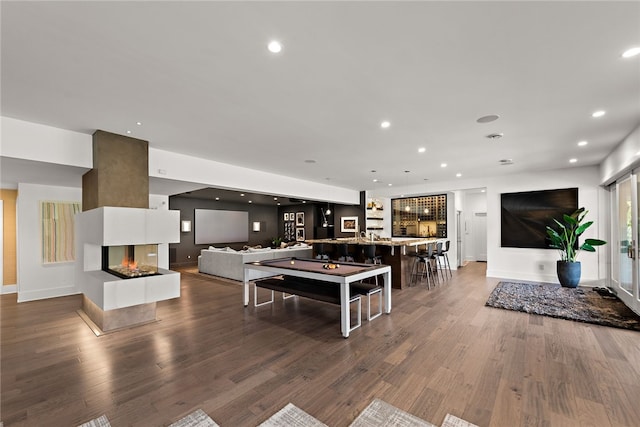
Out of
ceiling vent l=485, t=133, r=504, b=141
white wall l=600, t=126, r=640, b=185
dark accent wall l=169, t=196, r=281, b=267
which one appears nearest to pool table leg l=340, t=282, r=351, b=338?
ceiling vent l=485, t=133, r=504, b=141

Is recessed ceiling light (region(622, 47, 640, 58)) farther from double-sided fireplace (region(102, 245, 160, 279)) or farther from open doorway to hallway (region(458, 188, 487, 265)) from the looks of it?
open doorway to hallway (region(458, 188, 487, 265))

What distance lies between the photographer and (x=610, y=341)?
344 centimetres

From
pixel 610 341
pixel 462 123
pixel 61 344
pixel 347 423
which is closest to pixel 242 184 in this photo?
pixel 61 344

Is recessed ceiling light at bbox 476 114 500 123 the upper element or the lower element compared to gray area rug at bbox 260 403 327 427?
upper

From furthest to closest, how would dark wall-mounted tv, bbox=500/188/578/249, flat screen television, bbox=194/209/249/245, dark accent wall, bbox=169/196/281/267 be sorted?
flat screen television, bbox=194/209/249/245 → dark accent wall, bbox=169/196/281/267 → dark wall-mounted tv, bbox=500/188/578/249

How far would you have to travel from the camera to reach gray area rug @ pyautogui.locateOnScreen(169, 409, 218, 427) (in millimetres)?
2047

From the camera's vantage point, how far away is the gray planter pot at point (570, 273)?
20.2ft

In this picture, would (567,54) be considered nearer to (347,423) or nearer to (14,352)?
(347,423)

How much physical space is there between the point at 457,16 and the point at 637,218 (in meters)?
5.24

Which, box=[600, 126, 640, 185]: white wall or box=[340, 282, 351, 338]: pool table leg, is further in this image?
box=[600, 126, 640, 185]: white wall

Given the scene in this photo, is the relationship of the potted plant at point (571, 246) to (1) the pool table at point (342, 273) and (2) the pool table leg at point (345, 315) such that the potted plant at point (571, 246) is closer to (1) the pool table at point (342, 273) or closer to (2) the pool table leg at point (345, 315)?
(1) the pool table at point (342, 273)

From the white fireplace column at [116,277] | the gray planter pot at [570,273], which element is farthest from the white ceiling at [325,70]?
the gray planter pot at [570,273]

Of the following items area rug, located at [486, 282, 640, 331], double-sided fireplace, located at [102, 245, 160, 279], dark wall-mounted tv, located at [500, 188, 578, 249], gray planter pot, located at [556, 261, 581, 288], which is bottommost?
area rug, located at [486, 282, 640, 331]

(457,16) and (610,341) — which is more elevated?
(457,16)
